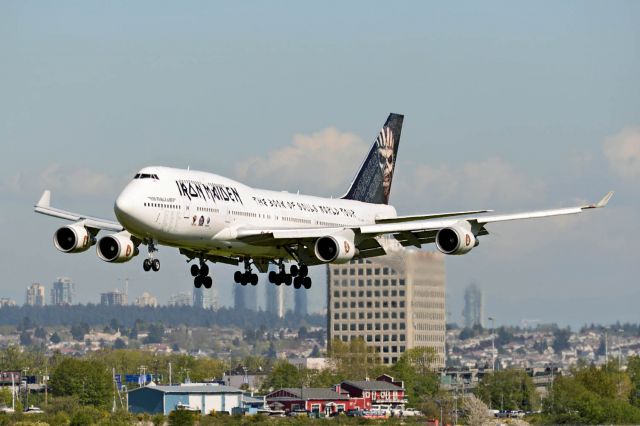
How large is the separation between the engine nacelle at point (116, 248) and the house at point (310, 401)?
100 m

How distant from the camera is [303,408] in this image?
175750mm

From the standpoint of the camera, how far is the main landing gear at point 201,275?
8000 centimetres

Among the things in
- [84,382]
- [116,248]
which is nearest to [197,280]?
[116,248]

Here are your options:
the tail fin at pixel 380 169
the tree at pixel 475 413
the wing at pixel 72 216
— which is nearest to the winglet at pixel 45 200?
the wing at pixel 72 216

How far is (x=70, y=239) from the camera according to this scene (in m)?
78.6

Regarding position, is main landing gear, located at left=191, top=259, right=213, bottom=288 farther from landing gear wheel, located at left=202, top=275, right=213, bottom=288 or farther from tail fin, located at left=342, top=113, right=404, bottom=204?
tail fin, located at left=342, top=113, right=404, bottom=204

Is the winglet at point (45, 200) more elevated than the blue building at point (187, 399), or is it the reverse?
the winglet at point (45, 200)

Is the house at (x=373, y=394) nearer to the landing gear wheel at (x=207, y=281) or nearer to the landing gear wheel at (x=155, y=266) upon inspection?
the landing gear wheel at (x=207, y=281)

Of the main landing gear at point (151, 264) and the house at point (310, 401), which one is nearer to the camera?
the main landing gear at point (151, 264)

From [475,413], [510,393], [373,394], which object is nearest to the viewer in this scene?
[475,413]

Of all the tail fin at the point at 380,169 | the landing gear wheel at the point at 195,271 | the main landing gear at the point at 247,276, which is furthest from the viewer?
the tail fin at the point at 380,169

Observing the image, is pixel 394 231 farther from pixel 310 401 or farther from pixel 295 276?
pixel 310 401

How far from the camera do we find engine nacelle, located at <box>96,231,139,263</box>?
75.1m

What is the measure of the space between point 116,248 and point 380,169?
3090cm
